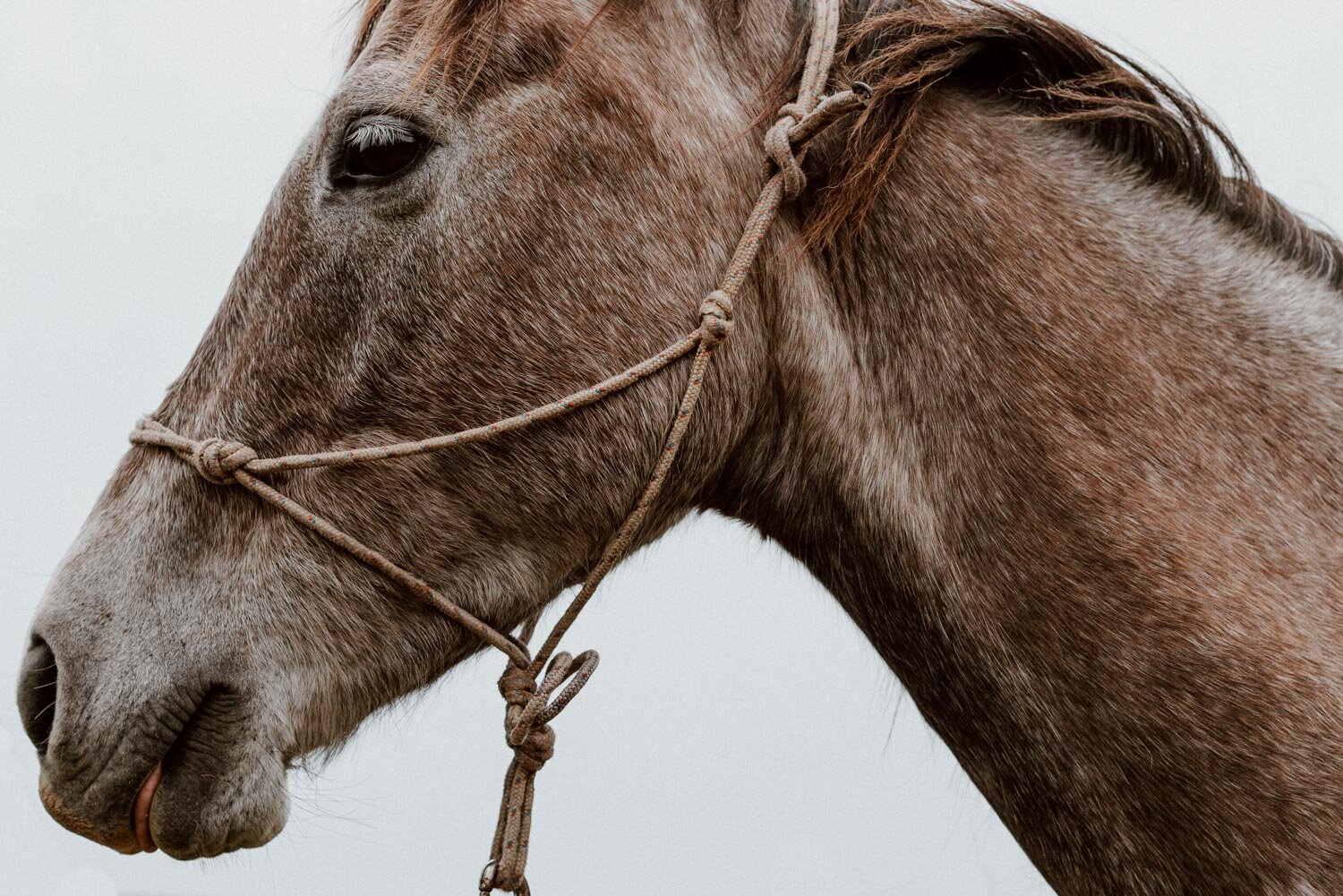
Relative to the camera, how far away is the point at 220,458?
1.21 metres

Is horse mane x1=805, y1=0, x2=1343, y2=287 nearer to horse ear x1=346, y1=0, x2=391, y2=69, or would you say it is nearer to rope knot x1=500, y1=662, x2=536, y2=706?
horse ear x1=346, y1=0, x2=391, y2=69

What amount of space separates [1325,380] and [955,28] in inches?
24.7

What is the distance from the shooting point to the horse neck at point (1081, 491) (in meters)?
1.11

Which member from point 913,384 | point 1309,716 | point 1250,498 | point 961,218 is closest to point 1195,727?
point 1309,716

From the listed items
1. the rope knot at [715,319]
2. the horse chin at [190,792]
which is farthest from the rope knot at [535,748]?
the rope knot at [715,319]

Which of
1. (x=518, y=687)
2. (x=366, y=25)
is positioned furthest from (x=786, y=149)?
(x=518, y=687)

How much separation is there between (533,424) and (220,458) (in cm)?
36

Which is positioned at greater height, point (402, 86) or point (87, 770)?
point (402, 86)

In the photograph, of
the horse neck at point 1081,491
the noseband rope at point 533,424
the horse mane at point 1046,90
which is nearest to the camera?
the horse neck at point 1081,491

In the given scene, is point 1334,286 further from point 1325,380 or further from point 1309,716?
point 1309,716

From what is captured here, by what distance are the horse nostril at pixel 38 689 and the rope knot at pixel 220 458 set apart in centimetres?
27

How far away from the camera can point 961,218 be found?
129 centimetres

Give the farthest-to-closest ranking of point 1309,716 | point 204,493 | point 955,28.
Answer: point 955,28
point 204,493
point 1309,716

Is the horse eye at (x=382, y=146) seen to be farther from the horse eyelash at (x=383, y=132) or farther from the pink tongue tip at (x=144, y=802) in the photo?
the pink tongue tip at (x=144, y=802)
